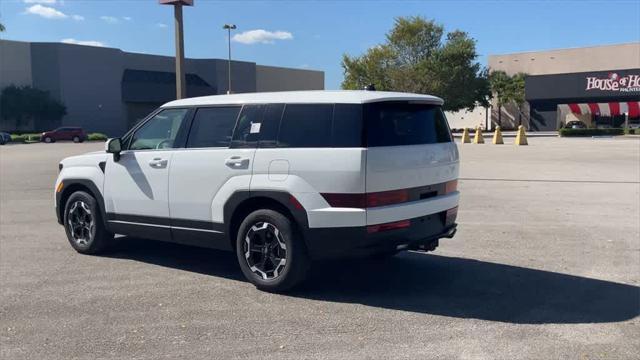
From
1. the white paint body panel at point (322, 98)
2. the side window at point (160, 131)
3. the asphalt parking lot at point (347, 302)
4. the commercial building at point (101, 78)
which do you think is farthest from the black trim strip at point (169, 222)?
the commercial building at point (101, 78)

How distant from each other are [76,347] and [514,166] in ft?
57.2

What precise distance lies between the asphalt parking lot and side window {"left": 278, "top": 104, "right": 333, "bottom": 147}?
4.74ft

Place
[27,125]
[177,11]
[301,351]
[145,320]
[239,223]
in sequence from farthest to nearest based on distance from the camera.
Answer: [27,125] < [177,11] < [239,223] < [145,320] < [301,351]

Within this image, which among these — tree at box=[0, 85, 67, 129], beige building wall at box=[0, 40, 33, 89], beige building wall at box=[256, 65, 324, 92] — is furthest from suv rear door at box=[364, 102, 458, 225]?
beige building wall at box=[256, 65, 324, 92]

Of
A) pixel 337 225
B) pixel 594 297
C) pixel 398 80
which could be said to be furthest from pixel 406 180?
pixel 398 80

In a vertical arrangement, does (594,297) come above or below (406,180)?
below

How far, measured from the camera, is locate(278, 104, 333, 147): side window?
17.6ft

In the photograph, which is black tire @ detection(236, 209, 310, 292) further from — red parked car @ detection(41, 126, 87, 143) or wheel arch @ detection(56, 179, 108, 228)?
red parked car @ detection(41, 126, 87, 143)

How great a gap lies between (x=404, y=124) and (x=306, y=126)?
917mm

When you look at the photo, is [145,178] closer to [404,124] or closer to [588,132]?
[404,124]

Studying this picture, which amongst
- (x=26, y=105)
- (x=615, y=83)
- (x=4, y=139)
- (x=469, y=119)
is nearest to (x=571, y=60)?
(x=615, y=83)

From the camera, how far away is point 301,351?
168 inches

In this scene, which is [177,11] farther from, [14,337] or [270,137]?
[14,337]

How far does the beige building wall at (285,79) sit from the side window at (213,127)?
261 ft
